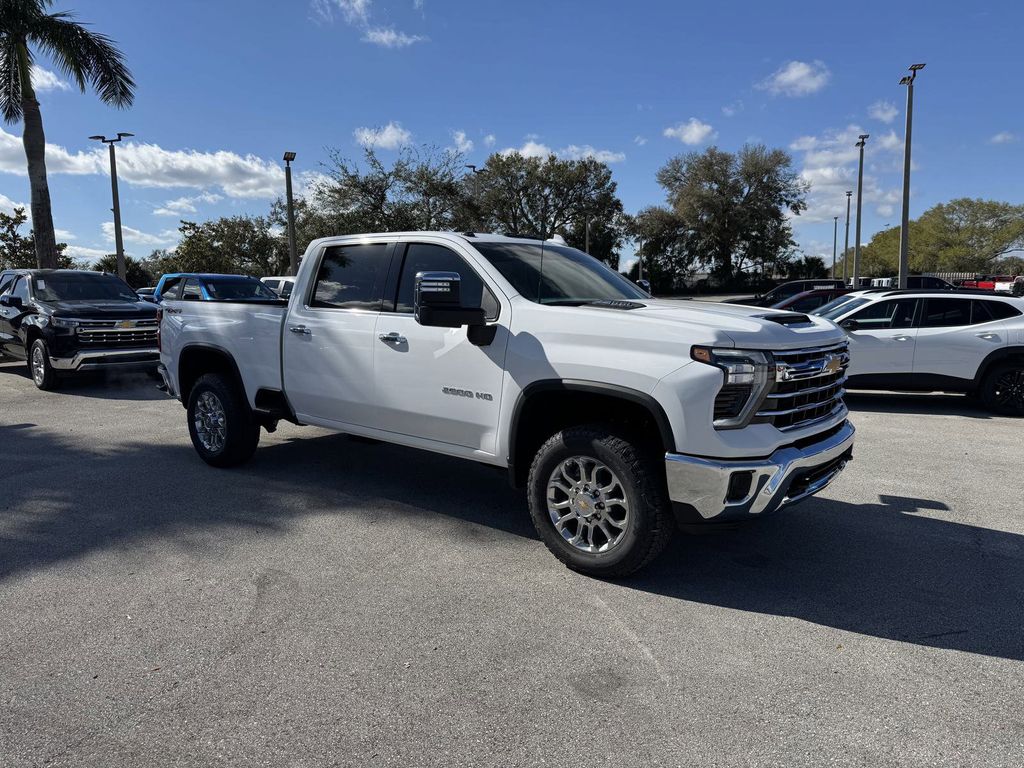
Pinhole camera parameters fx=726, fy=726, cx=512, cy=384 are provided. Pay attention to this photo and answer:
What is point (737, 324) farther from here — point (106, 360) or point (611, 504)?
point (106, 360)

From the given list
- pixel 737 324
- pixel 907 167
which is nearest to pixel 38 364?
pixel 737 324

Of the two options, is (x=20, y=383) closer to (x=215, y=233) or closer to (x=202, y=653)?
(x=202, y=653)

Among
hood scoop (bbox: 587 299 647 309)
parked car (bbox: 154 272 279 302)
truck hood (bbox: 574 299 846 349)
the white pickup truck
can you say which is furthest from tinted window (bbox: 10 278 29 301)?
truck hood (bbox: 574 299 846 349)

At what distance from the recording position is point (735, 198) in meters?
51.7

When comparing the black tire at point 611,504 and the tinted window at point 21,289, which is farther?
the tinted window at point 21,289

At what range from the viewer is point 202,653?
10.6 ft

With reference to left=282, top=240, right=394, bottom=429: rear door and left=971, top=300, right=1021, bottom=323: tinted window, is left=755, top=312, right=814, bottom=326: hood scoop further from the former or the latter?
left=971, top=300, right=1021, bottom=323: tinted window

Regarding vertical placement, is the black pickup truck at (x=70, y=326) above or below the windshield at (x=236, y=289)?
below

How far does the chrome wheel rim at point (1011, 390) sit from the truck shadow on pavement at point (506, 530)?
469cm

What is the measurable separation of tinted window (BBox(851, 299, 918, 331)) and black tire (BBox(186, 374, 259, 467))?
7830 millimetres

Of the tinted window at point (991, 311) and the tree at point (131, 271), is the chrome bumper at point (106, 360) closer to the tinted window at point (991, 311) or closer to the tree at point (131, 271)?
the tinted window at point (991, 311)

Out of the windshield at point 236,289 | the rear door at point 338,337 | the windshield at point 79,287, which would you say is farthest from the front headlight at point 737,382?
the windshield at point 236,289

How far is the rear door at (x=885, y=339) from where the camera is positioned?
9359mm

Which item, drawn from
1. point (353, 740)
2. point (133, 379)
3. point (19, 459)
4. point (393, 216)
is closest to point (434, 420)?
point (353, 740)
